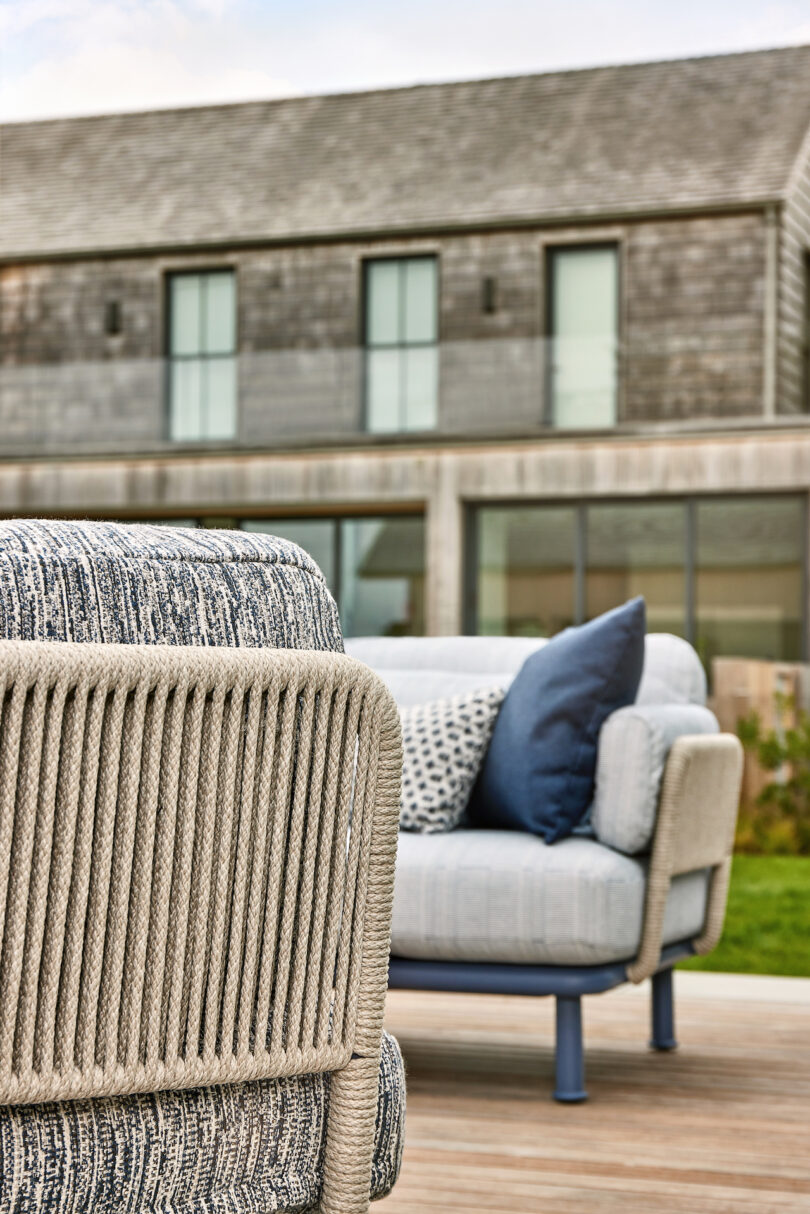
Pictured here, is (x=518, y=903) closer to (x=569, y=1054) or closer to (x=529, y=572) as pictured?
(x=569, y=1054)

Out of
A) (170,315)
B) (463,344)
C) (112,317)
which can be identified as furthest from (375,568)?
(112,317)

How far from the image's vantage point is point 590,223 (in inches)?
516

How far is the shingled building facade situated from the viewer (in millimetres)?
11984

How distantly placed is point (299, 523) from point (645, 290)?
360cm

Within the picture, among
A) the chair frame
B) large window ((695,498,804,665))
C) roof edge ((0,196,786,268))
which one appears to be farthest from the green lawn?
roof edge ((0,196,786,268))

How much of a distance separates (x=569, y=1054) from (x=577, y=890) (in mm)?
320

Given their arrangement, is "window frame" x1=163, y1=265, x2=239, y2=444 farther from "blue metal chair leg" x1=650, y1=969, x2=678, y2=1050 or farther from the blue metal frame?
the blue metal frame

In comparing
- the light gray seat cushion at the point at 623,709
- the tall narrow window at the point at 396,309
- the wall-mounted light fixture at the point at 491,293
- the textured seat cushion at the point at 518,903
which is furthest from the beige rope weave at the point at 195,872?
the wall-mounted light fixture at the point at 491,293

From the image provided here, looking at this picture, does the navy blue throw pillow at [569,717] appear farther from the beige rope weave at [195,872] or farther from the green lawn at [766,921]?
the beige rope weave at [195,872]

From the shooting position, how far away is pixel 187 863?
3.70 feet

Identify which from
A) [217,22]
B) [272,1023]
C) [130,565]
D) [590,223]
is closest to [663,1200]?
[272,1023]

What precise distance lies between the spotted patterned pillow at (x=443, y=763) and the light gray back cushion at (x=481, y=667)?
265 millimetres

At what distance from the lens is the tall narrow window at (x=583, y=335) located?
1202 centimetres

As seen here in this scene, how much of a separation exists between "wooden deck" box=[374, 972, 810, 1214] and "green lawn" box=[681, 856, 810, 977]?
2.26ft
